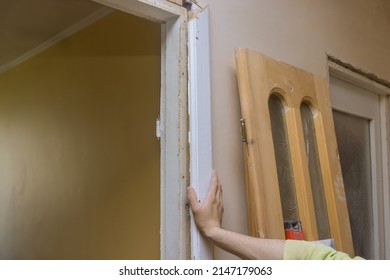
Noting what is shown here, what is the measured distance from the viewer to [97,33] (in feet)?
8.04

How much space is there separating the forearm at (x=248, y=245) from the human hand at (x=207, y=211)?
0.06 feet

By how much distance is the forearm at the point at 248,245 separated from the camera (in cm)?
109

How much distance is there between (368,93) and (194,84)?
1.45 m

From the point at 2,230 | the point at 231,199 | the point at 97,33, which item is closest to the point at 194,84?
the point at 231,199

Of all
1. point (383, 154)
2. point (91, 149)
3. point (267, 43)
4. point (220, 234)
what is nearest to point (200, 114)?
point (220, 234)

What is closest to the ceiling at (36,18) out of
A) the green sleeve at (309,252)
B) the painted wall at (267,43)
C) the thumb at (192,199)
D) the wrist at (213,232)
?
the painted wall at (267,43)

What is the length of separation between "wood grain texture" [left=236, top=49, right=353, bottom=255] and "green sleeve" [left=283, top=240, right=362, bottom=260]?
10.1 inches

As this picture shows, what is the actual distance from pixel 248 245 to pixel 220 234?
107mm

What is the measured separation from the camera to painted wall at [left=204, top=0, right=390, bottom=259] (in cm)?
144

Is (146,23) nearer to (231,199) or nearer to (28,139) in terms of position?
(231,199)

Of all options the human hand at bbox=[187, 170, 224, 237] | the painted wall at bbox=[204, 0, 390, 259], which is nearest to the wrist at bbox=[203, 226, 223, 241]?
the human hand at bbox=[187, 170, 224, 237]

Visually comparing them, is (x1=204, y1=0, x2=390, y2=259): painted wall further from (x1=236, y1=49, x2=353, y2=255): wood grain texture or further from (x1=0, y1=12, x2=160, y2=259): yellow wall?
(x1=0, y1=12, x2=160, y2=259): yellow wall

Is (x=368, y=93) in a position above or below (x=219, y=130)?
above

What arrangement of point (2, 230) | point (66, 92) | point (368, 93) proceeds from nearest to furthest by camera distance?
point (368, 93) < point (66, 92) < point (2, 230)
